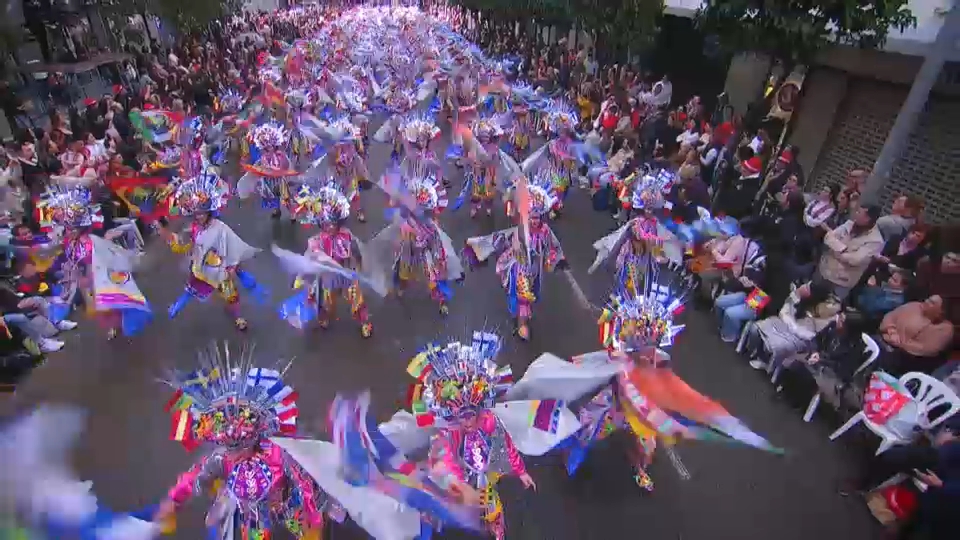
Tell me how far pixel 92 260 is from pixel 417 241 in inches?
125

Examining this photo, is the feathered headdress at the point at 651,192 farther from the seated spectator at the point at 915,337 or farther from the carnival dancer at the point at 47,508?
the carnival dancer at the point at 47,508

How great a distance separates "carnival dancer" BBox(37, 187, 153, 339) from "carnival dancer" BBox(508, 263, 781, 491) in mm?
4310

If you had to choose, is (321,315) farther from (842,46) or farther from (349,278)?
(842,46)

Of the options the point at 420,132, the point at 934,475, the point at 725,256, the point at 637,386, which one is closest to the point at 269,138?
the point at 420,132

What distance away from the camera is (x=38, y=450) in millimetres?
3625

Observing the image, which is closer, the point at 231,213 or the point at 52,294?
the point at 52,294

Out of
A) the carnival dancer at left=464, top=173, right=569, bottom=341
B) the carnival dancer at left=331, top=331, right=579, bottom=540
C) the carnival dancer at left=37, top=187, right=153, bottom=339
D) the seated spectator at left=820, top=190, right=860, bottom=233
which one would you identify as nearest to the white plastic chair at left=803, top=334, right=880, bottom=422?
the seated spectator at left=820, top=190, right=860, bottom=233

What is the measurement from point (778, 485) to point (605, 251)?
2828 mm

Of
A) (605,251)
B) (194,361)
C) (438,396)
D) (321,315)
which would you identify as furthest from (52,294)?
(605,251)

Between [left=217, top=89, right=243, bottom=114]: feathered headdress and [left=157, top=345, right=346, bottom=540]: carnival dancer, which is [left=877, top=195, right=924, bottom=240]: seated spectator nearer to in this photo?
[left=157, top=345, right=346, bottom=540]: carnival dancer

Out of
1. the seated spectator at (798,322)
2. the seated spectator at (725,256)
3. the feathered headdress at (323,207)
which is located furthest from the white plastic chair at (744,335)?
the feathered headdress at (323,207)

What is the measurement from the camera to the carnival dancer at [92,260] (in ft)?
18.4

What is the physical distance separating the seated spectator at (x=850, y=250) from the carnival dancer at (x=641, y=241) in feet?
4.61

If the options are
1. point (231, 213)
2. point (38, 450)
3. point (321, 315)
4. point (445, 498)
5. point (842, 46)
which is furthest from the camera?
point (231, 213)
